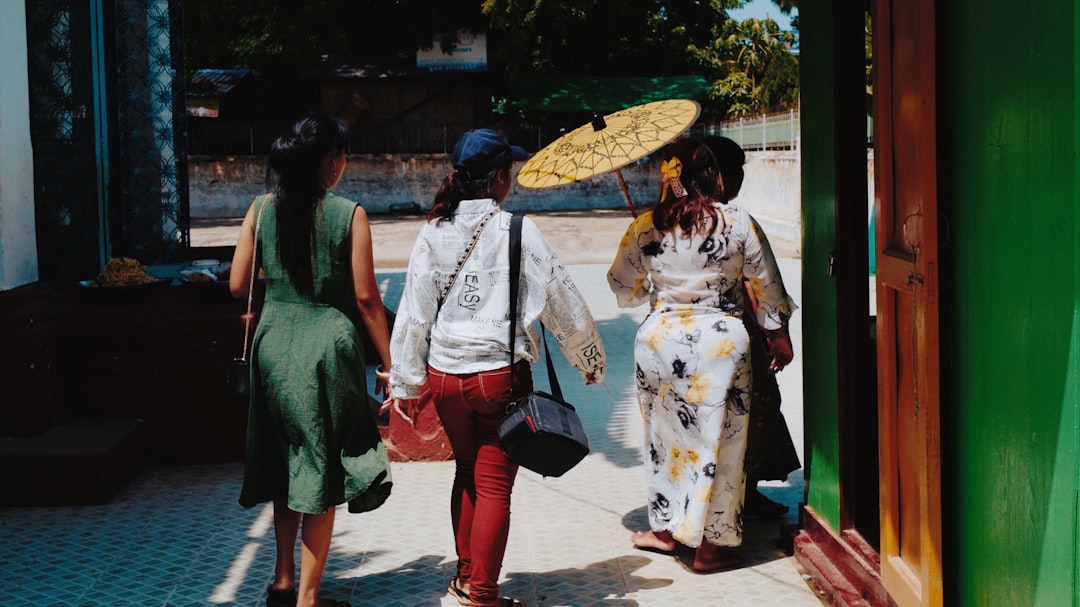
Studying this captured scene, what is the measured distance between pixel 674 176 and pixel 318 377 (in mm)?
1552

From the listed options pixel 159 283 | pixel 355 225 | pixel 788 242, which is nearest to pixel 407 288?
pixel 355 225

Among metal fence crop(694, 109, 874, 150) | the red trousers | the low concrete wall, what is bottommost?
the red trousers

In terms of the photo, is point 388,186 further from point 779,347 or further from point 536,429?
point 536,429

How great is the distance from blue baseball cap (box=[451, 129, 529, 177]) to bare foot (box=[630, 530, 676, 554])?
1740 mm

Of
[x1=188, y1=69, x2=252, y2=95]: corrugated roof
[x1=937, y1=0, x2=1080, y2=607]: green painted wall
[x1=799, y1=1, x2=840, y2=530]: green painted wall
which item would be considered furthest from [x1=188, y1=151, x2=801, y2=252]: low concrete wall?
[x1=937, y1=0, x2=1080, y2=607]: green painted wall

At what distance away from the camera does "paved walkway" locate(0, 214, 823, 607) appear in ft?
14.6

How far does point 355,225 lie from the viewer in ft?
13.1

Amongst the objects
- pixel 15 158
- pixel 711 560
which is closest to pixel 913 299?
pixel 711 560

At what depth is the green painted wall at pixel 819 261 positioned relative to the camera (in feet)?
14.4

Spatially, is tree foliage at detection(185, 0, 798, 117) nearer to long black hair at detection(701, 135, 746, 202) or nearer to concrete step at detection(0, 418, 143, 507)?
concrete step at detection(0, 418, 143, 507)

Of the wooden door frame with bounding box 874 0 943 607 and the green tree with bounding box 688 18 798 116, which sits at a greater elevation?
the green tree with bounding box 688 18 798 116

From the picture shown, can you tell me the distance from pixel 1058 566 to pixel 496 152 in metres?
2.17

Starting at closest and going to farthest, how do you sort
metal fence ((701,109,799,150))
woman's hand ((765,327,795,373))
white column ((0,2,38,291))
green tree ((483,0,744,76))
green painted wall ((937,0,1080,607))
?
green painted wall ((937,0,1080,607)) → woman's hand ((765,327,795,373)) → white column ((0,2,38,291)) → metal fence ((701,109,799,150)) → green tree ((483,0,744,76))

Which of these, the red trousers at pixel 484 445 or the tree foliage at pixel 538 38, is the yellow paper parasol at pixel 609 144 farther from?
the tree foliage at pixel 538 38
